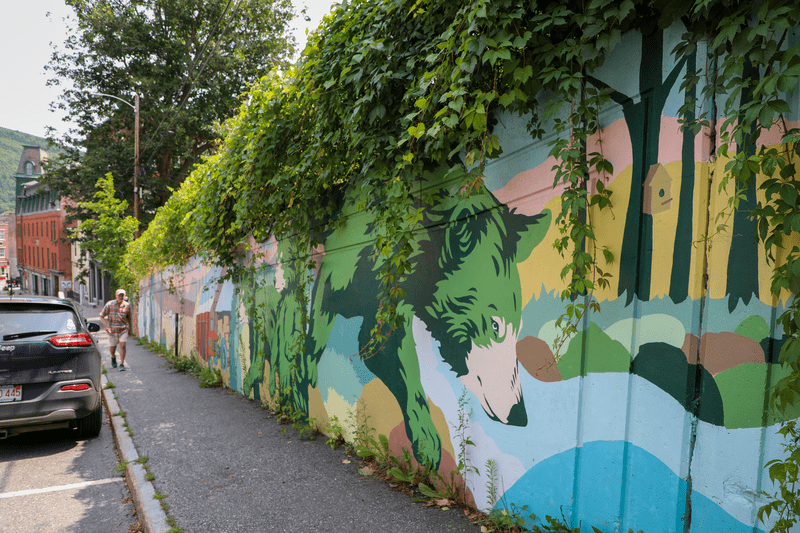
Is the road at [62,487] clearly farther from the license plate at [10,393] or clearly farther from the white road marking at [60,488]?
the license plate at [10,393]

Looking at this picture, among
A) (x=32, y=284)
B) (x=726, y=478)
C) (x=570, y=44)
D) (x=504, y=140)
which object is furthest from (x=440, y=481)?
(x=32, y=284)

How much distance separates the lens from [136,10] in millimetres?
24641

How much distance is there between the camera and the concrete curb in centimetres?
386

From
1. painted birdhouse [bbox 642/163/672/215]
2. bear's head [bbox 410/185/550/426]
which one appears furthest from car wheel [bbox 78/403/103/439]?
painted birdhouse [bbox 642/163/672/215]

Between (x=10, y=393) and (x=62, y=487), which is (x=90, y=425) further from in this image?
(x=62, y=487)

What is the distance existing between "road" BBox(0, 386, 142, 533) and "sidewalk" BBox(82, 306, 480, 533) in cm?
19

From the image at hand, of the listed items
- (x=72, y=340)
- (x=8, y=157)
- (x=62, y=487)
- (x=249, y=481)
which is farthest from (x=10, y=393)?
(x=8, y=157)

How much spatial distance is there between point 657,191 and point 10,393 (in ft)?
22.0

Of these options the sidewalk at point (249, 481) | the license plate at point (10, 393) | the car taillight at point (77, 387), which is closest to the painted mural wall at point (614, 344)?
the sidewalk at point (249, 481)

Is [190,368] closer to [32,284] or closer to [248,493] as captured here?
[248,493]

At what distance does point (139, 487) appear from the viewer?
4523mm

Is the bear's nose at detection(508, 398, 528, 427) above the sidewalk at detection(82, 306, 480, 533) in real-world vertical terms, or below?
above

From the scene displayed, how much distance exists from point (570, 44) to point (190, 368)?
35.6ft

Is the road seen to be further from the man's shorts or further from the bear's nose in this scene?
the man's shorts
